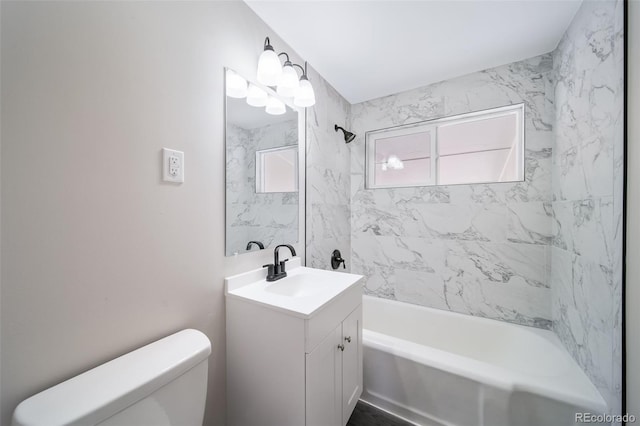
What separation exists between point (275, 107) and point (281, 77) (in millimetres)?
175

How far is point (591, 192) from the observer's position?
46.4 inches

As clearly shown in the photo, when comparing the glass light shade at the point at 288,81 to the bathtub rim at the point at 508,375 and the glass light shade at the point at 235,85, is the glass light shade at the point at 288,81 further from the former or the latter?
the bathtub rim at the point at 508,375

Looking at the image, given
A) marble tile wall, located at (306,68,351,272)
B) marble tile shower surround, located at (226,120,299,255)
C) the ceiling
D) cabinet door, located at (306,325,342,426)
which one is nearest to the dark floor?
cabinet door, located at (306,325,342,426)

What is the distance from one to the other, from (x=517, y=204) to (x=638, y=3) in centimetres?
116

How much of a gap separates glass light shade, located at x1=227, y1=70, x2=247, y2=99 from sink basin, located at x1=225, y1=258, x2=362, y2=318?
943 mm

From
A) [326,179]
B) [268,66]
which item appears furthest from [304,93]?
[326,179]

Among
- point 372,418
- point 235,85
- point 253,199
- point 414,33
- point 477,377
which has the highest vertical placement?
point 414,33

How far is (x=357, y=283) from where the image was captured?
4.36 feet

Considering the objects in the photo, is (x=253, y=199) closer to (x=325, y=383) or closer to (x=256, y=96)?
(x=256, y=96)

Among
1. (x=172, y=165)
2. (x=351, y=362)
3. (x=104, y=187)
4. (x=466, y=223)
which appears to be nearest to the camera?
(x=104, y=187)

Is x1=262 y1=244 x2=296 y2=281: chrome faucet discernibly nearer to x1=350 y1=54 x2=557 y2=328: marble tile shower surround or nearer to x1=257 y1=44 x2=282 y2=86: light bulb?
x1=257 y1=44 x2=282 y2=86: light bulb

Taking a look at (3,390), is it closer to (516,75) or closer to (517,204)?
(517,204)

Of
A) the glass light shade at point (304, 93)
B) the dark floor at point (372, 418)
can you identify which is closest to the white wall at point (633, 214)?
the dark floor at point (372, 418)

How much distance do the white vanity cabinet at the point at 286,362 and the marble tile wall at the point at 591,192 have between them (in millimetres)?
1195
